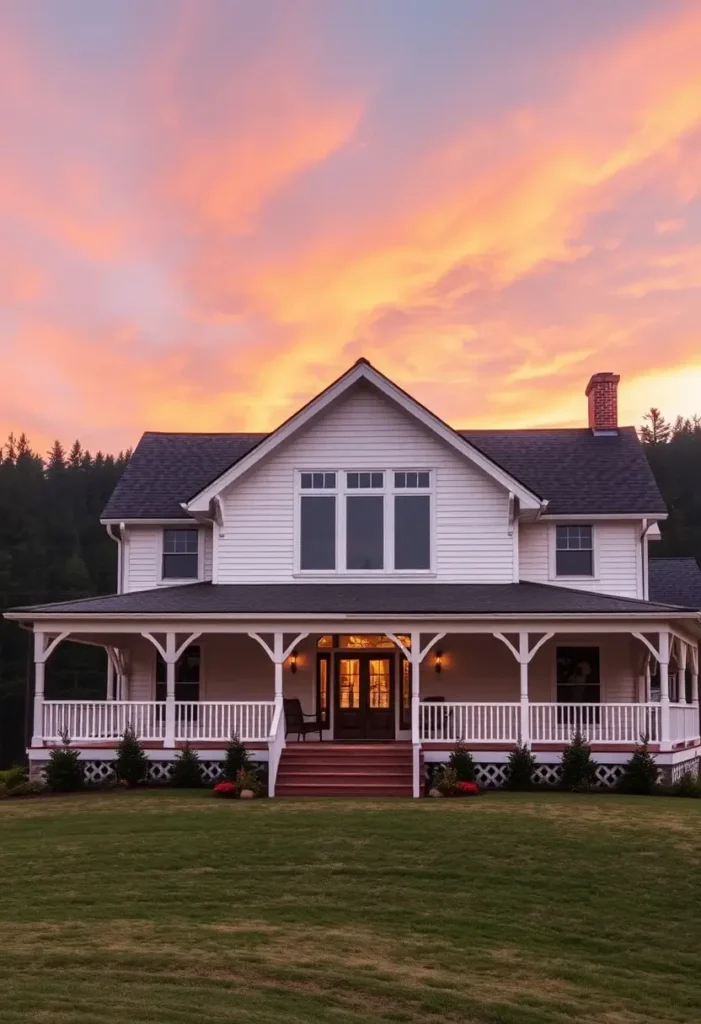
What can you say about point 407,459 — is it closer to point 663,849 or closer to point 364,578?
point 364,578

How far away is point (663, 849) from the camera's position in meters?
16.2

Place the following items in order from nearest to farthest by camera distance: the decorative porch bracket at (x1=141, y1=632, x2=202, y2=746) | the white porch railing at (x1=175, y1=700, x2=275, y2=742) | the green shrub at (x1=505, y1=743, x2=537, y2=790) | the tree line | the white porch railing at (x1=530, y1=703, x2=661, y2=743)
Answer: the green shrub at (x1=505, y1=743, x2=537, y2=790)
the white porch railing at (x1=530, y1=703, x2=661, y2=743)
the decorative porch bracket at (x1=141, y1=632, x2=202, y2=746)
the white porch railing at (x1=175, y1=700, x2=275, y2=742)
the tree line

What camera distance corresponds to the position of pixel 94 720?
23.3m

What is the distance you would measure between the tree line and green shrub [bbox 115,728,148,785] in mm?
42504

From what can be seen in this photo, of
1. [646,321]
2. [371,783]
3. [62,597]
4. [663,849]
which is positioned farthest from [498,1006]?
[62,597]

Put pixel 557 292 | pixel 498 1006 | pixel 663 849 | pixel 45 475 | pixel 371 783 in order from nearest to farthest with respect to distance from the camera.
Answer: pixel 498 1006 < pixel 663 849 < pixel 371 783 < pixel 557 292 < pixel 45 475

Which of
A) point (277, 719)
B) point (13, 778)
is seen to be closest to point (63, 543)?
point (13, 778)

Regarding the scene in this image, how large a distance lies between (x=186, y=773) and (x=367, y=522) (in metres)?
7.14

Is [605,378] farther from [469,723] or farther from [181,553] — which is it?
[181,553]

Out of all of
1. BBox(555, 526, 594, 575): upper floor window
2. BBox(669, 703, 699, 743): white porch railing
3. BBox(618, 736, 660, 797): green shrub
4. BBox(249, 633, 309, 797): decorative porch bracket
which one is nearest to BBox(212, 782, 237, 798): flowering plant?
BBox(249, 633, 309, 797): decorative porch bracket

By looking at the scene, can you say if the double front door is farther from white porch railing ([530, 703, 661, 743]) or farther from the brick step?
the brick step

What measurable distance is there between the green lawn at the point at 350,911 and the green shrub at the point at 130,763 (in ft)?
7.94

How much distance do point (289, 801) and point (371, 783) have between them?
222 cm

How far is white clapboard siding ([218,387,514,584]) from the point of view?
26062mm
